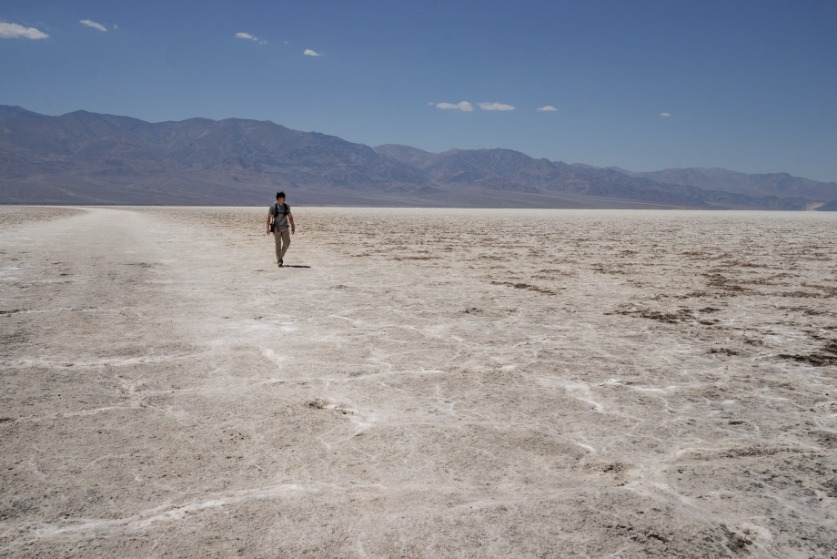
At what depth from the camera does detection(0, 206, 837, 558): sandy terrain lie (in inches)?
105

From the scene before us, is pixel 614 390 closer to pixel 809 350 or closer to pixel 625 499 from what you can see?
pixel 625 499

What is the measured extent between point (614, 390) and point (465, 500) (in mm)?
2205

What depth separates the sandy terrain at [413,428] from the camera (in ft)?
8.77

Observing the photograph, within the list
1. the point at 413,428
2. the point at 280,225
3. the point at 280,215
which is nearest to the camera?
the point at 413,428

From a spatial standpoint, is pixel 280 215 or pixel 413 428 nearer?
pixel 413 428

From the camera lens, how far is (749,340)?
6.39 m

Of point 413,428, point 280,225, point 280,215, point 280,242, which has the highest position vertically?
point 280,215

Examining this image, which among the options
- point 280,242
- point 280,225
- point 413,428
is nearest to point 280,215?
point 280,225

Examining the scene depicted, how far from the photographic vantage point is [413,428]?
384cm

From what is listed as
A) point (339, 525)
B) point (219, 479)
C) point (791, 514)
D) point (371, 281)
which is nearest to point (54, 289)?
point (371, 281)

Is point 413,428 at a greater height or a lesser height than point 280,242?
lesser

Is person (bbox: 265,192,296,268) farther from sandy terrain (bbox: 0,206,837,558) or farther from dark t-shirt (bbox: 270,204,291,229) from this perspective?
sandy terrain (bbox: 0,206,837,558)

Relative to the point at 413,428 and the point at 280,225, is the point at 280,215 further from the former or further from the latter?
the point at 413,428

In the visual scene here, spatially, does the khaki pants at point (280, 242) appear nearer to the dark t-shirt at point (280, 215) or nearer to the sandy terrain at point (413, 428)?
the dark t-shirt at point (280, 215)
